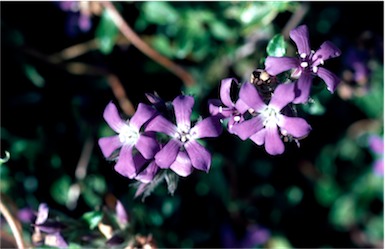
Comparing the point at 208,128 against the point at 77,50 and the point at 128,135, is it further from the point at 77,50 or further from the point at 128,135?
the point at 77,50

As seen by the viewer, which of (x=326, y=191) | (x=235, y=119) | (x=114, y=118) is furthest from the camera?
(x=326, y=191)

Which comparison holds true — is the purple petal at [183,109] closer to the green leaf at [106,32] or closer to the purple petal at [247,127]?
the purple petal at [247,127]

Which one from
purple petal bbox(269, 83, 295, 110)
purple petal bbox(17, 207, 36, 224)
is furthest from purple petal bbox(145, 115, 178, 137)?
purple petal bbox(17, 207, 36, 224)

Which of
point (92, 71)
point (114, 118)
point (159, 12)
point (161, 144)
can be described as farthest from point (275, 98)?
point (92, 71)

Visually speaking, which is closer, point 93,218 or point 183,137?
point 183,137

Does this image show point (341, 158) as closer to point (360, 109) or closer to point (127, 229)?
point (360, 109)

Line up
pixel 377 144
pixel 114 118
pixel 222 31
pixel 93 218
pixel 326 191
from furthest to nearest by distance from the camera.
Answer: pixel 326 191 < pixel 377 144 < pixel 222 31 < pixel 93 218 < pixel 114 118

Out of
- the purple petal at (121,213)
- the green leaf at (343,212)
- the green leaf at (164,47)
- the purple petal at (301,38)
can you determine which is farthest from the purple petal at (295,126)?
the green leaf at (343,212)
